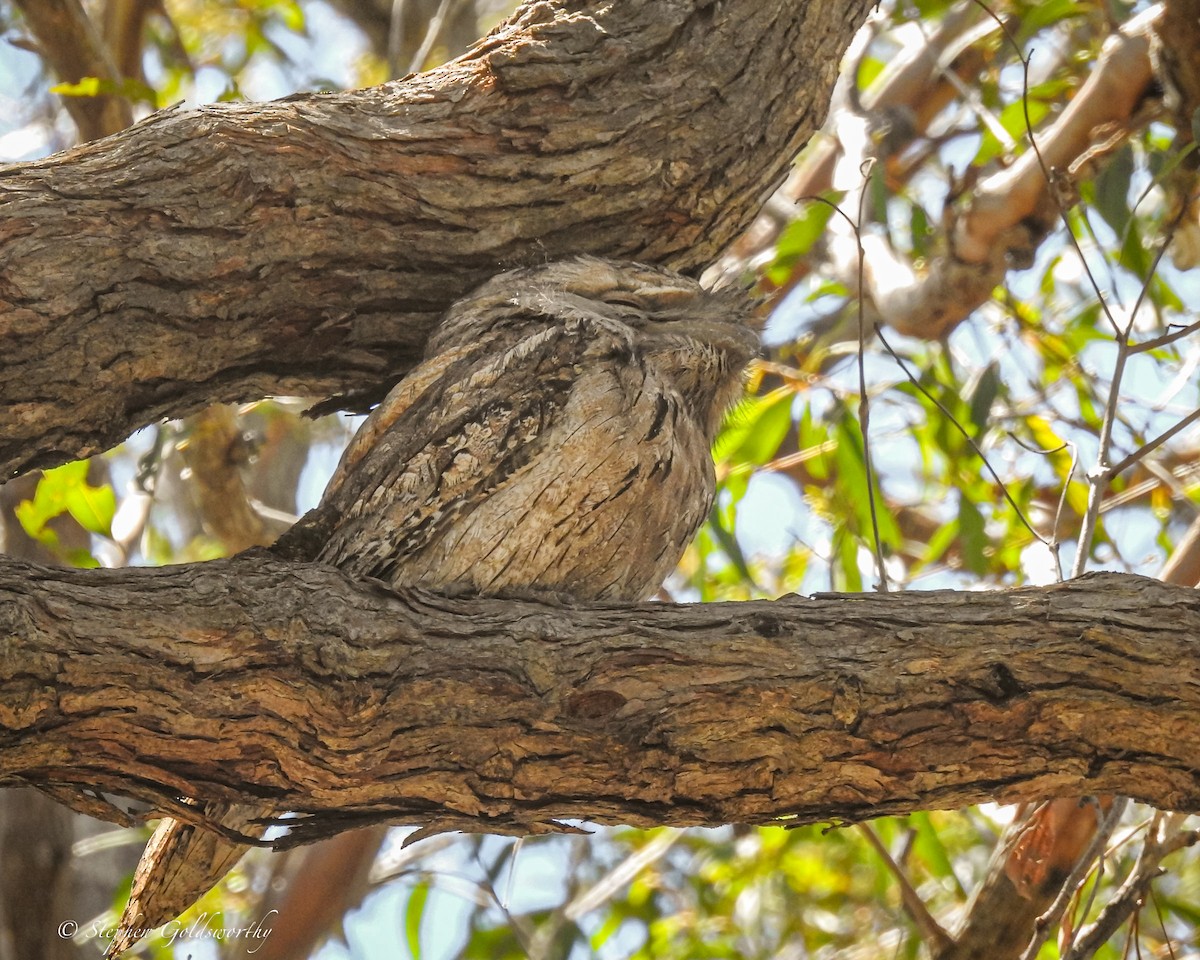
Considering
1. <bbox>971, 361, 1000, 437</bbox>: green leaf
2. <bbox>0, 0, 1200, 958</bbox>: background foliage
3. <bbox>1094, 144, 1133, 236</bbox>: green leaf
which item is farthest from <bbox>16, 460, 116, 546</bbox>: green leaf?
<bbox>1094, 144, 1133, 236</bbox>: green leaf

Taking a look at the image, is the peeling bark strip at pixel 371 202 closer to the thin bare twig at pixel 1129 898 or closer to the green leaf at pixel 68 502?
the green leaf at pixel 68 502

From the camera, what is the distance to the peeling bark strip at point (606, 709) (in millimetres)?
2201

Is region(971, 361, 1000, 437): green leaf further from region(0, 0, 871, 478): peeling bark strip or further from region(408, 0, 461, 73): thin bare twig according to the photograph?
region(408, 0, 461, 73): thin bare twig

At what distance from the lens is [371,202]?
2.86m

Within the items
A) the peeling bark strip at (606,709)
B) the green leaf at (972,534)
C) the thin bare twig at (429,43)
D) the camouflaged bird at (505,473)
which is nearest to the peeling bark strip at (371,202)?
the camouflaged bird at (505,473)

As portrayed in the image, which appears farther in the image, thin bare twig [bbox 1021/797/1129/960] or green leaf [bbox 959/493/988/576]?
green leaf [bbox 959/493/988/576]

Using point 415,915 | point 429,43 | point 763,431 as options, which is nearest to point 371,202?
point 763,431

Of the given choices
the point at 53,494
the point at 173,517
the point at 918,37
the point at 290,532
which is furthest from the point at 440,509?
the point at 173,517

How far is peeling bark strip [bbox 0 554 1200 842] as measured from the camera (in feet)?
7.22

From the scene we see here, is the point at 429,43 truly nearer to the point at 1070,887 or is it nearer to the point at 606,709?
the point at 606,709

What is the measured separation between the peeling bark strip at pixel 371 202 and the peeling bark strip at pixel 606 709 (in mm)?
610

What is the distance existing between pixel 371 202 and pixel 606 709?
1251 mm

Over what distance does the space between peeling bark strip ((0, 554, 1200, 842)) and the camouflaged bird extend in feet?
1.07

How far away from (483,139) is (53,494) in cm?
191
